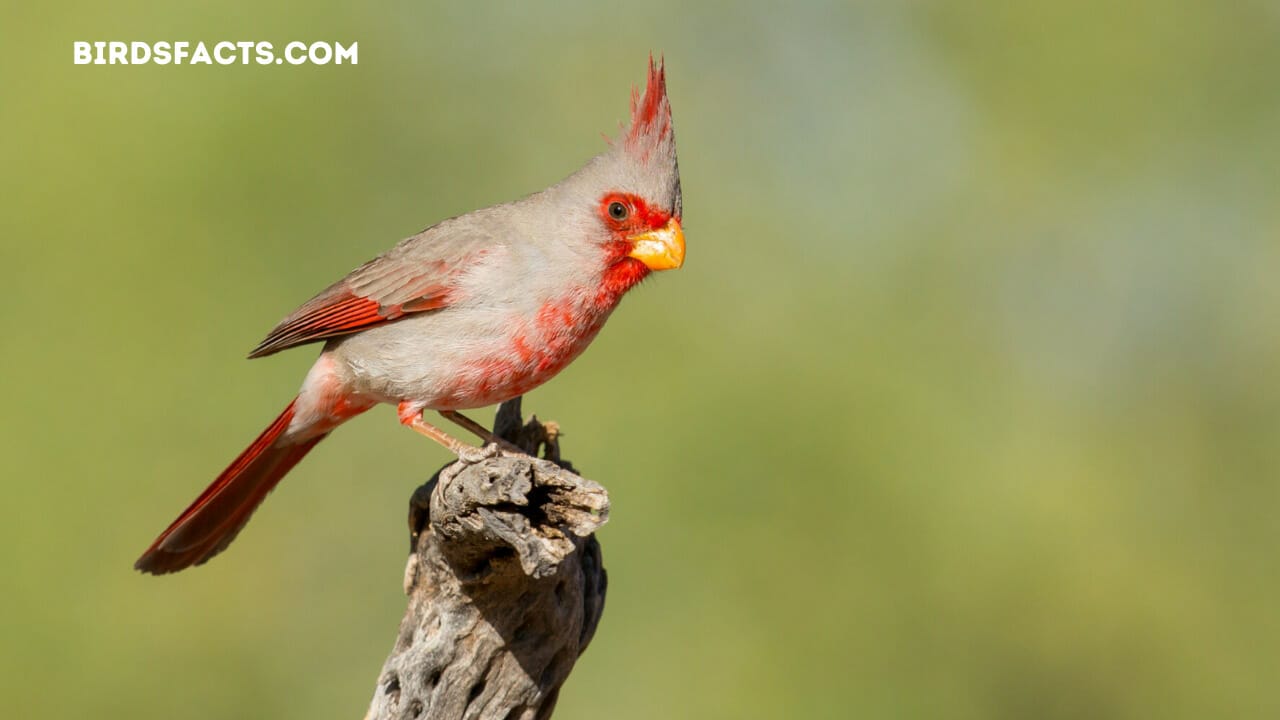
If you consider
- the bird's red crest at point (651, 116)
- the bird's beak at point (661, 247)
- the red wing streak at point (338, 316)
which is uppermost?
the bird's red crest at point (651, 116)

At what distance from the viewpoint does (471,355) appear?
408 centimetres

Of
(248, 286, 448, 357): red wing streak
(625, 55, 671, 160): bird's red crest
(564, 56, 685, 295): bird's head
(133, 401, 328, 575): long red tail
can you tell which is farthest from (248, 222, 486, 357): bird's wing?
(625, 55, 671, 160): bird's red crest

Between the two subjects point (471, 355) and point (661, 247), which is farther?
point (661, 247)

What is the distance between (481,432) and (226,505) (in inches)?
35.0

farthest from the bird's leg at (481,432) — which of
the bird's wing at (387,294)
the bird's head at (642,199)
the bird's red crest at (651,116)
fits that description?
the bird's red crest at (651,116)

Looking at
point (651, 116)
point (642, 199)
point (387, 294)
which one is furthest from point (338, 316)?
point (651, 116)

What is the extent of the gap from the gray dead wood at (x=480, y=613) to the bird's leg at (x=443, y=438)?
7 centimetres

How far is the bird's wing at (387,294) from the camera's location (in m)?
4.27

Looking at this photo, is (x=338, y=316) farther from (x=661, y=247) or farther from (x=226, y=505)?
(x=661, y=247)

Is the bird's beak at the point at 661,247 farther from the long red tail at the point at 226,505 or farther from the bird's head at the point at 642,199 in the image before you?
the long red tail at the point at 226,505

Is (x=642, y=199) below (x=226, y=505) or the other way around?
the other way around

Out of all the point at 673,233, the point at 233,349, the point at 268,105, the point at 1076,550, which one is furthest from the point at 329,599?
the point at 1076,550

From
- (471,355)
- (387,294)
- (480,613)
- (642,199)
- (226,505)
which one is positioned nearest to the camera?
(480,613)

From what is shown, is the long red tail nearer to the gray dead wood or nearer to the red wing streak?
the red wing streak
